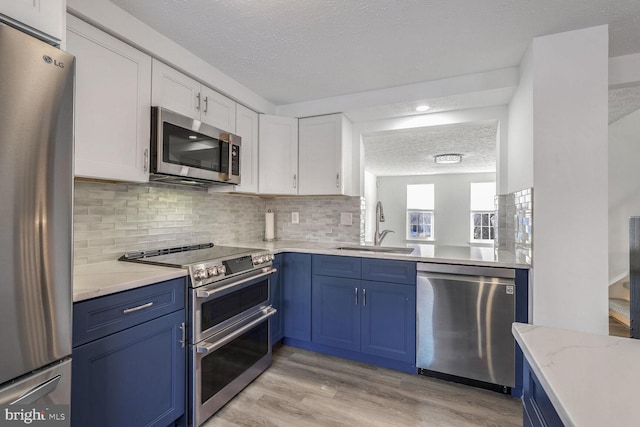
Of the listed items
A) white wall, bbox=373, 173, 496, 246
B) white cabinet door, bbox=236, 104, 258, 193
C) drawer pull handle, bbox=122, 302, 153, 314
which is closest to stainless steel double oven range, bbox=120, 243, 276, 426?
drawer pull handle, bbox=122, 302, 153, 314

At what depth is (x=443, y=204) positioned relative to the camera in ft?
Result: 23.1

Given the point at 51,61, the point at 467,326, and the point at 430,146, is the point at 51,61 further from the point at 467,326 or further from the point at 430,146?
the point at 430,146

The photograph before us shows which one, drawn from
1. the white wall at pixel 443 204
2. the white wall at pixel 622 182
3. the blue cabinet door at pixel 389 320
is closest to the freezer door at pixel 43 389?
the blue cabinet door at pixel 389 320

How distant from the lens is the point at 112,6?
1545 mm

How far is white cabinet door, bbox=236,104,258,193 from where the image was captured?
253 centimetres

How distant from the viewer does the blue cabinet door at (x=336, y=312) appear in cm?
238

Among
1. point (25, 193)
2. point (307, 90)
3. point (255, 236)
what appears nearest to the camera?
point (25, 193)

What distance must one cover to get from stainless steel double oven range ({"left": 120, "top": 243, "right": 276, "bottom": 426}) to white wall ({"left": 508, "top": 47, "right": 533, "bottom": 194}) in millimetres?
1883

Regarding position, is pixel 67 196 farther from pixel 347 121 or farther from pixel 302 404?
pixel 347 121

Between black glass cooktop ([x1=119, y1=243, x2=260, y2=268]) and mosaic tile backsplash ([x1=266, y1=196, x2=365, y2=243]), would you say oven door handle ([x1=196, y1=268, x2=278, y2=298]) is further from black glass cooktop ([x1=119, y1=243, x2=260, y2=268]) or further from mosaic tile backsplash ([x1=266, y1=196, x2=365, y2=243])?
mosaic tile backsplash ([x1=266, y1=196, x2=365, y2=243])

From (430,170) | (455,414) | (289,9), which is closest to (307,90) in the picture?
(289,9)

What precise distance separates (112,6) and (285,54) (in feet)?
3.21

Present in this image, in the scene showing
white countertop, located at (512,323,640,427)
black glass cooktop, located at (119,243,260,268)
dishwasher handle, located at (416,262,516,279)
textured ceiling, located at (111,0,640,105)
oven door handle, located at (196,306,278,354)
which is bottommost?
oven door handle, located at (196,306,278,354)

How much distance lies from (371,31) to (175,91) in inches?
51.3
